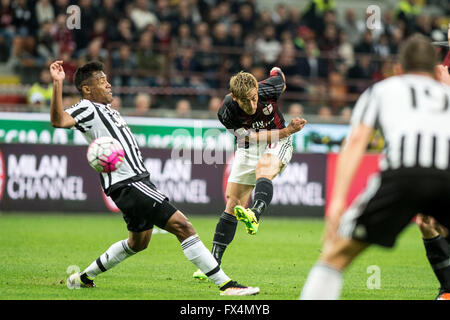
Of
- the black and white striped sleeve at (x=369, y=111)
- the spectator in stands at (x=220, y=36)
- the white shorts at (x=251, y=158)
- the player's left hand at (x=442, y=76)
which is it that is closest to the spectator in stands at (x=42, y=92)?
the spectator in stands at (x=220, y=36)

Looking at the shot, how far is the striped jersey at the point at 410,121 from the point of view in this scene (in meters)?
4.38

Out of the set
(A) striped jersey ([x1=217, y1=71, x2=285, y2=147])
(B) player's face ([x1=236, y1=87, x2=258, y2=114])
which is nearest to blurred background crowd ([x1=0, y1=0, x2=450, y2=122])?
(A) striped jersey ([x1=217, y1=71, x2=285, y2=147])

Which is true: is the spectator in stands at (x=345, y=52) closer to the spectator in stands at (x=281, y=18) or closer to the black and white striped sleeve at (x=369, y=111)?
the spectator in stands at (x=281, y=18)

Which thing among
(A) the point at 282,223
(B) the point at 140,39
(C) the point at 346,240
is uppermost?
(B) the point at 140,39

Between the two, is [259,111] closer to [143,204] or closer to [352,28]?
[143,204]

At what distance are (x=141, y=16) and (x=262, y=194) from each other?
37.6 feet

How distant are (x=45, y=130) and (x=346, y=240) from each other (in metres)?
11.8

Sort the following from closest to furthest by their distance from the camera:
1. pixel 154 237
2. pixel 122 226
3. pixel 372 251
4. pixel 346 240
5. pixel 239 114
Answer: pixel 346 240
pixel 239 114
pixel 372 251
pixel 154 237
pixel 122 226

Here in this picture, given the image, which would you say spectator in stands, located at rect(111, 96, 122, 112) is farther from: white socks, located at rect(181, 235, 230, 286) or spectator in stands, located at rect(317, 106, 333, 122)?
white socks, located at rect(181, 235, 230, 286)

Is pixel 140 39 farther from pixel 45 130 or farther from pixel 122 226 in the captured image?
pixel 122 226

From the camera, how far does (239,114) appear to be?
344 inches

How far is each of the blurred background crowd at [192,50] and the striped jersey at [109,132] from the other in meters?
9.09

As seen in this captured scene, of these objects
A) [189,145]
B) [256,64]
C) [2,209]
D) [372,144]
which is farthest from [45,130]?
[372,144]

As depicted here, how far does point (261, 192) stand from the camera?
835cm
